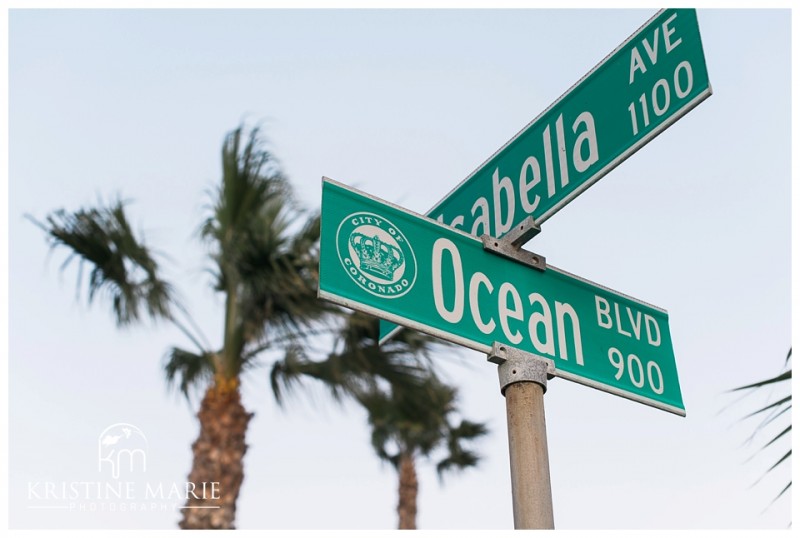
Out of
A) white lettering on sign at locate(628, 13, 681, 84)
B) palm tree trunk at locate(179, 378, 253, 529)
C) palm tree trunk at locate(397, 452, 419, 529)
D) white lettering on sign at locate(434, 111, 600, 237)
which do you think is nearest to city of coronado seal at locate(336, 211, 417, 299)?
white lettering on sign at locate(434, 111, 600, 237)

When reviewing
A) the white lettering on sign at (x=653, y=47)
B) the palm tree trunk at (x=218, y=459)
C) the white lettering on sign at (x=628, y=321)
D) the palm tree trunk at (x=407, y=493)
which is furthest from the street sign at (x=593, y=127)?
the palm tree trunk at (x=407, y=493)

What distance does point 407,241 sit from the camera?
7.30 feet

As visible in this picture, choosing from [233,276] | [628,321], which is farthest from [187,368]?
[628,321]

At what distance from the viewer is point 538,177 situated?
2418 millimetres

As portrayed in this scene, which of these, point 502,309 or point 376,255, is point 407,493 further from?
point 376,255

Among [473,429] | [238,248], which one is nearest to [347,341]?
[238,248]

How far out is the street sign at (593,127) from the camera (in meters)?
2.24

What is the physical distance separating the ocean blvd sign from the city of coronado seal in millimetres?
359

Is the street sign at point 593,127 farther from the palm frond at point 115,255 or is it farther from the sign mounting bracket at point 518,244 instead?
the palm frond at point 115,255

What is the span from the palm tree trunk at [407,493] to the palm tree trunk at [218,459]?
725 cm

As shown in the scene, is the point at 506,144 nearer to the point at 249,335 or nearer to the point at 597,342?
the point at 597,342

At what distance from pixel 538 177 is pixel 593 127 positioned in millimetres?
185

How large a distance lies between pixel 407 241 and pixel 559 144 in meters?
0.51

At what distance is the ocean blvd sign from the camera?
224 cm
